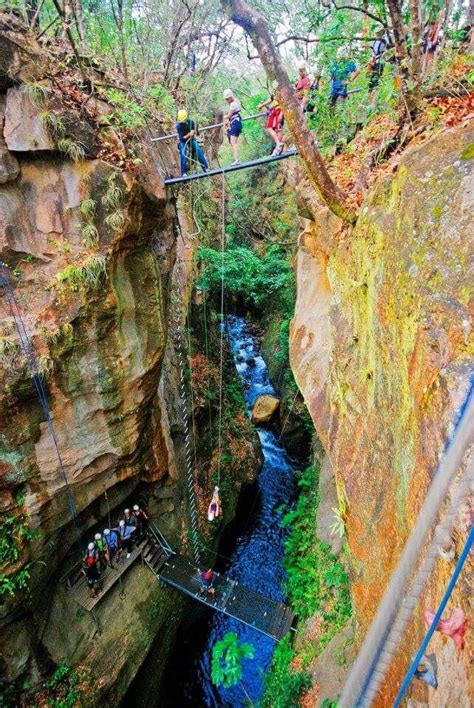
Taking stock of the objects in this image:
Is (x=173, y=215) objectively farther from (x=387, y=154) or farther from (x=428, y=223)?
(x=428, y=223)

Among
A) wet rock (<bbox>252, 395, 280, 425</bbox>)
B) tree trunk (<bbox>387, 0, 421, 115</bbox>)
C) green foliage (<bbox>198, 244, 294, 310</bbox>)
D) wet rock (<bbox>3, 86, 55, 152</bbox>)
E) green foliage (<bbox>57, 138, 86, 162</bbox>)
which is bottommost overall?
wet rock (<bbox>252, 395, 280, 425</bbox>)

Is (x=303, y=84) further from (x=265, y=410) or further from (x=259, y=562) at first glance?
(x=259, y=562)

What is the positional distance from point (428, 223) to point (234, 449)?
988 cm

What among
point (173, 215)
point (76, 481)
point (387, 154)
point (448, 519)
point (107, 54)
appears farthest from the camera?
point (107, 54)

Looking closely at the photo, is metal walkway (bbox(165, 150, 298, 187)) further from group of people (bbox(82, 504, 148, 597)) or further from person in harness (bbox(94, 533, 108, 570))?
person in harness (bbox(94, 533, 108, 570))

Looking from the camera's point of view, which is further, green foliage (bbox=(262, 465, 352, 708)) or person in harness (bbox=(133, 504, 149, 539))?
person in harness (bbox=(133, 504, 149, 539))

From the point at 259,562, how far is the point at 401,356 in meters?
9.46

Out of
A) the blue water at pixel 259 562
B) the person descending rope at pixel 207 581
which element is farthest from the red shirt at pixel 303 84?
the blue water at pixel 259 562

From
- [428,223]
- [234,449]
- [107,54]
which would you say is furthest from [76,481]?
[107,54]

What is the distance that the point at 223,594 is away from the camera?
27.5 ft

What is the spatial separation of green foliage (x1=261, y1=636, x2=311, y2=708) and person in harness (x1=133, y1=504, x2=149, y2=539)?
146 inches

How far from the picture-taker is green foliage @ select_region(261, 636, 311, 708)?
268 inches

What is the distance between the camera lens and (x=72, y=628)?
7.72 m

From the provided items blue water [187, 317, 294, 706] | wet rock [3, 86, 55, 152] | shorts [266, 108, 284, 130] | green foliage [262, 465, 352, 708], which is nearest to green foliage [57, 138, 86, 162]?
wet rock [3, 86, 55, 152]
